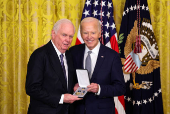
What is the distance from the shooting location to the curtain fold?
3881 mm

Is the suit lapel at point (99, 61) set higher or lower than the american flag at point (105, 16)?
lower

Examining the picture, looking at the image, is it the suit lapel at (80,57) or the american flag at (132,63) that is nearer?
the suit lapel at (80,57)

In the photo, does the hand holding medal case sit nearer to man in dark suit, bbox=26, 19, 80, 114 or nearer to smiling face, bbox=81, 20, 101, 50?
man in dark suit, bbox=26, 19, 80, 114

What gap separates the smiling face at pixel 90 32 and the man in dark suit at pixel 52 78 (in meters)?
0.33

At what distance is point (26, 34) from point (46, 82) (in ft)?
7.38

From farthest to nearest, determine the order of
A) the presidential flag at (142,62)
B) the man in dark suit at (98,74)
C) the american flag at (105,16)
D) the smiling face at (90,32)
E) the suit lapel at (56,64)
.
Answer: the american flag at (105,16) < the presidential flag at (142,62) < the smiling face at (90,32) < the man in dark suit at (98,74) < the suit lapel at (56,64)

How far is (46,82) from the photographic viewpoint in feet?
6.51

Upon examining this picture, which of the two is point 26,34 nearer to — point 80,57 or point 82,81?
point 80,57

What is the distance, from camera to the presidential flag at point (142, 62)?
357 centimetres

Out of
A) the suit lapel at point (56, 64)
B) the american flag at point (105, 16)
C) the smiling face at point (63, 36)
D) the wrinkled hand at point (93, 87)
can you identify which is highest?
the american flag at point (105, 16)

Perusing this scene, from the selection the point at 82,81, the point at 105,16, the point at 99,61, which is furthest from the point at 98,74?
the point at 105,16

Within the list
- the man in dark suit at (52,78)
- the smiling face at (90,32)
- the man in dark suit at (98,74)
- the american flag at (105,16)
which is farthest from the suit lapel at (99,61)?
the american flag at (105,16)

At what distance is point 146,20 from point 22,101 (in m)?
2.92

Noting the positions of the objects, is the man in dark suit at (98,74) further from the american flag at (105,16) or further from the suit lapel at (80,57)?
the american flag at (105,16)
